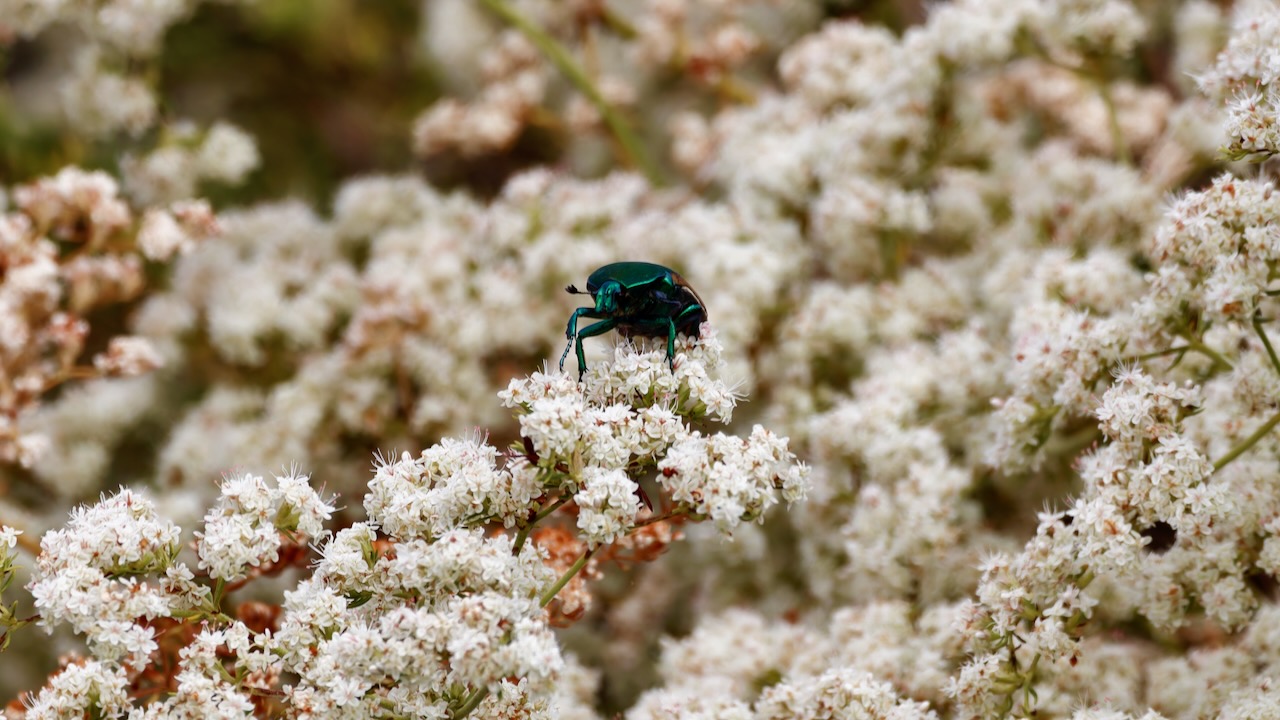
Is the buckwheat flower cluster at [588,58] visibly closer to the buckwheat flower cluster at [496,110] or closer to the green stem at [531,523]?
the buckwheat flower cluster at [496,110]

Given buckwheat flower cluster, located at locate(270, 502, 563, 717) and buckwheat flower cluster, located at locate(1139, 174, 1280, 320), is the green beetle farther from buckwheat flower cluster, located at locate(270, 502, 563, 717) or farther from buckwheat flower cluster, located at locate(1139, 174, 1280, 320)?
buckwheat flower cluster, located at locate(1139, 174, 1280, 320)

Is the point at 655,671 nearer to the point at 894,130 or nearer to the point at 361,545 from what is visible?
the point at 361,545

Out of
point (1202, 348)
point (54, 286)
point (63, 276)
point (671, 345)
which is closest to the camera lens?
point (671, 345)

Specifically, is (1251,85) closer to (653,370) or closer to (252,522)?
(653,370)

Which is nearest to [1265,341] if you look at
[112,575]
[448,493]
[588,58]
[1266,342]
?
[1266,342]

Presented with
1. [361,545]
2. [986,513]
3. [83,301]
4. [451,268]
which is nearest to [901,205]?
[986,513]

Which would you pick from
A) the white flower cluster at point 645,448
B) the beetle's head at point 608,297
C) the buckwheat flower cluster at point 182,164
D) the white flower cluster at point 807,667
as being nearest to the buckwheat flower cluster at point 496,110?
the buckwheat flower cluster at point 182,164

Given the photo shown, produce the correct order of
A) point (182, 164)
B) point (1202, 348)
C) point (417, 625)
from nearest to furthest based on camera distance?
point (417, 625) → point (1202, 348) → point (182, 164)

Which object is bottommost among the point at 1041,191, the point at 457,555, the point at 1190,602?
the point at 457,555
